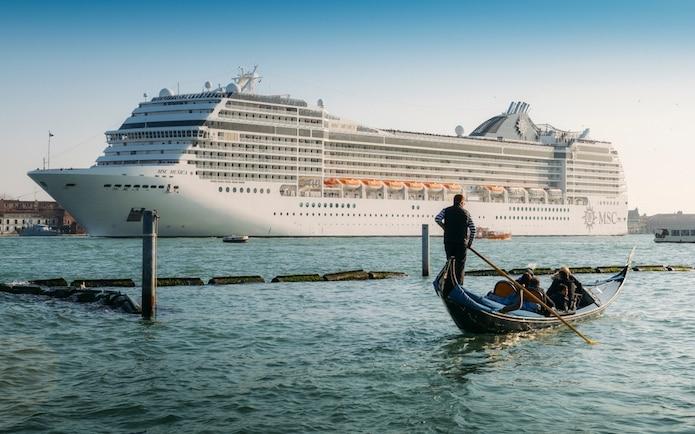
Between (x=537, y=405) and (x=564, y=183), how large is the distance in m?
97.2

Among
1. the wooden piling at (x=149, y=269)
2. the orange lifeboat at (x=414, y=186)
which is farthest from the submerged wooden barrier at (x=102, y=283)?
the orange lifeboat at (x=414, y=186)

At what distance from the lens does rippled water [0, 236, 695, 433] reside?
9.93m

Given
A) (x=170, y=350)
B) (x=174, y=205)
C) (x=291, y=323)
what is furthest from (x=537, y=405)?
(x=174, y=205)

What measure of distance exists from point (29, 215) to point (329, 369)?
430 ft

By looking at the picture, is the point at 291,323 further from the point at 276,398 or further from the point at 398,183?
the point at 398,183

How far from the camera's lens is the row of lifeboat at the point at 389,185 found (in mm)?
80562

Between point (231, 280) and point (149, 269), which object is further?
point (231, 280)

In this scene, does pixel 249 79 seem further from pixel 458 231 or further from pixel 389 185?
pixel 458 231

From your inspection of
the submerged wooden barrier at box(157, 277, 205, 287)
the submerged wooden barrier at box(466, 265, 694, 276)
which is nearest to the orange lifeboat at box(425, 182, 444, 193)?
the submerged wooden barrier at box(466, 265, 694, 276)

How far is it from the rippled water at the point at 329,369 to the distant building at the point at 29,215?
375ft

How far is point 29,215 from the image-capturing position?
132 meters

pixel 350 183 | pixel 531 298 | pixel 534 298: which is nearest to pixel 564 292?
pixel 531 298

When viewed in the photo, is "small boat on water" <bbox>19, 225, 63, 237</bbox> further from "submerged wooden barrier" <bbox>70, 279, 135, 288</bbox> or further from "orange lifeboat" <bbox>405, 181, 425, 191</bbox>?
"submerged wooden barrier" <bbox>70, 279, 135, 288</bbox>

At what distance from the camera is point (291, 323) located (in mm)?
18188
